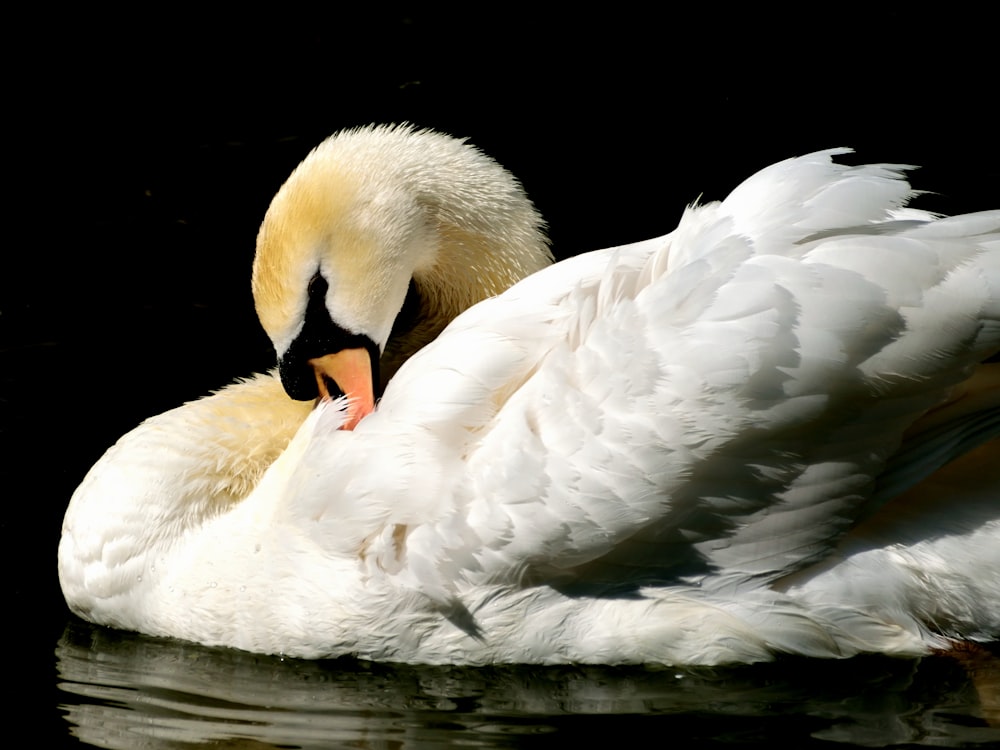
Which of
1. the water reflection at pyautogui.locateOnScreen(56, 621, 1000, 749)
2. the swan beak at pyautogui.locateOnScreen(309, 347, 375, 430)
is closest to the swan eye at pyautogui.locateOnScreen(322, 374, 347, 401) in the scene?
the swan beak at pyautogui.locateOnScreen(309, 347, 375, 430)

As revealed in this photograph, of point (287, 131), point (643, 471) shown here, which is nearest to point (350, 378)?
point (643, 471)

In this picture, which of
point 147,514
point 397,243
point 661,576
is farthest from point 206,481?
point 661,576

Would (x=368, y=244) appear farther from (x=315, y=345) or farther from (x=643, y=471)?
(x=643, y=471)

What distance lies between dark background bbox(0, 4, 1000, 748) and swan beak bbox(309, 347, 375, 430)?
4.39 feet

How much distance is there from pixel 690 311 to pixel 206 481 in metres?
1.96

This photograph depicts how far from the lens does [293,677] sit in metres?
5.34

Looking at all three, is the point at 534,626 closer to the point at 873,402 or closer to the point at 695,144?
the point at 873,402

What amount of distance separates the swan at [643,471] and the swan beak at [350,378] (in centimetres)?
2

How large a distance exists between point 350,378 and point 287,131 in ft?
18.3

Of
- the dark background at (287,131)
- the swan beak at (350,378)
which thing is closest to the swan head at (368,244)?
the swan beak at (350,378)

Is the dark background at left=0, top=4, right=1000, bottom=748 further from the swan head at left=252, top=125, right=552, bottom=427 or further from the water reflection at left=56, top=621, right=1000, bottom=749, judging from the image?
the swan head at left=252, top=125, right=552, bottom=427

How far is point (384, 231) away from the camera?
586cm

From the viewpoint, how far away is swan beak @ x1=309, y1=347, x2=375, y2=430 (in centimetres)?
581

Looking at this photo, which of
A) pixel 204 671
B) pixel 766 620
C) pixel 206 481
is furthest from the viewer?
pixel 206 481
